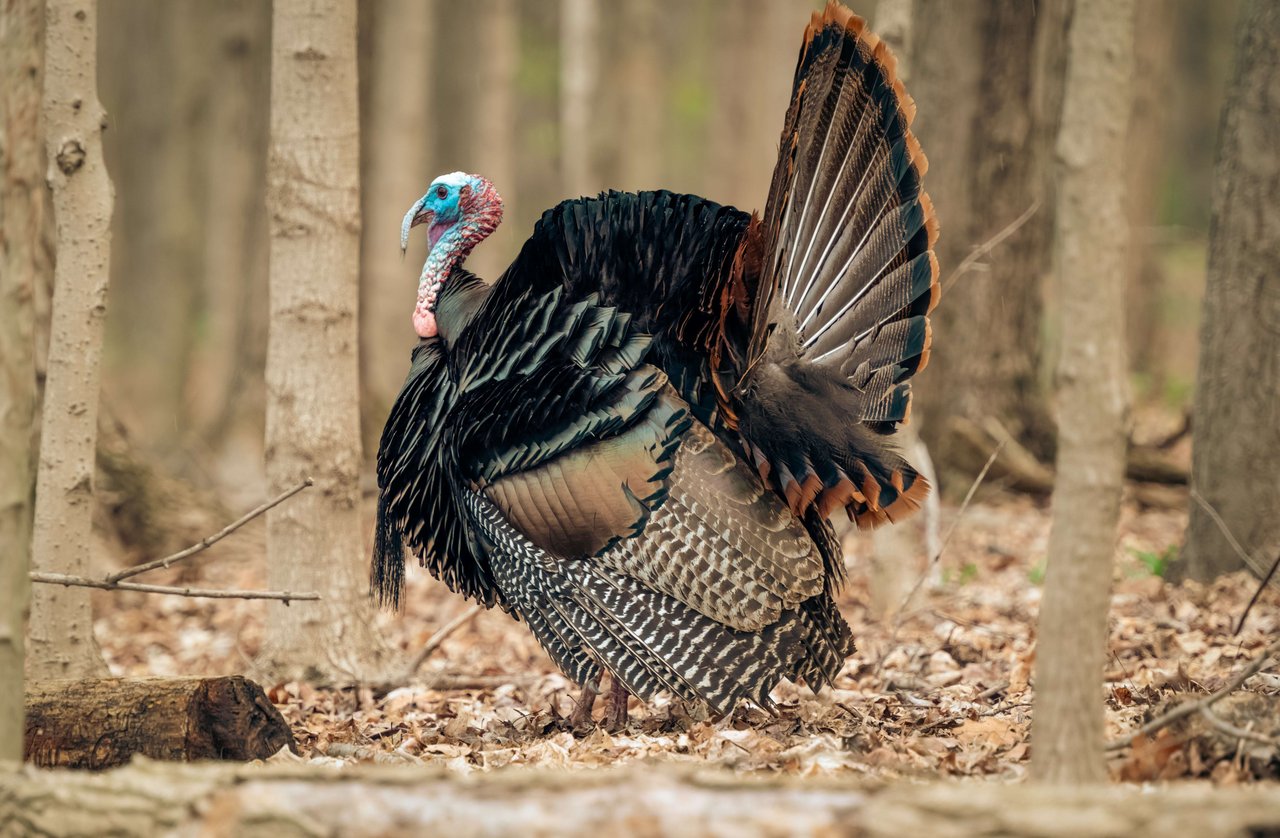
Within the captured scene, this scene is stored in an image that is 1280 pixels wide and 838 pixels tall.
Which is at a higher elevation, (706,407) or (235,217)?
(235,217)

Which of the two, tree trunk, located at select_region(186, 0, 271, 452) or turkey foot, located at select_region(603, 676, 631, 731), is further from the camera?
tree trunk, located at select_region(186, 0, 271, 452)

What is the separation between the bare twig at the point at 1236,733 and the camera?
2.94 meters

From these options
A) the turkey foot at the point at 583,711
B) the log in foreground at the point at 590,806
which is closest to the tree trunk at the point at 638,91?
the turkey foot at the point at 583,711

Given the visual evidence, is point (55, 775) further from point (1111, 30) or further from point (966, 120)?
point (966, 120)

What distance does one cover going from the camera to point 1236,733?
116 inches

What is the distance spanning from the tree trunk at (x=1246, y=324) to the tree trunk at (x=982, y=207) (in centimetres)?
270

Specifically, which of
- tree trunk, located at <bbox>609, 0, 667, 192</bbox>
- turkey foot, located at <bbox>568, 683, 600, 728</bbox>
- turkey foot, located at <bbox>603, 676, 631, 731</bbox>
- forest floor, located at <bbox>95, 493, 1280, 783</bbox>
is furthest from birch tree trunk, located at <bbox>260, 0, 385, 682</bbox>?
tree trunk, located at <bbox>609, 0, 667, 192</bbox>

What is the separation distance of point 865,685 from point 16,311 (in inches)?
136

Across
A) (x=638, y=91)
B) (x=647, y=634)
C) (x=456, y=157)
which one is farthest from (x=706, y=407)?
(x=456, y=157)

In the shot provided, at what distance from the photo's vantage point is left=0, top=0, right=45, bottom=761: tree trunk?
2.75m

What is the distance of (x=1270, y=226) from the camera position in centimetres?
556

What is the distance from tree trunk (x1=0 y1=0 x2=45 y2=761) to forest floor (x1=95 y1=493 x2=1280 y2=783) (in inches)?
46.4

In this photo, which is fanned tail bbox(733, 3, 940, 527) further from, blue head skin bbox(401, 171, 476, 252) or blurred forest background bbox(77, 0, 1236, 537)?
blurred forest background bbox(77, 0, 1236, 537)

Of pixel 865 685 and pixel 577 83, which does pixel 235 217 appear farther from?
pixel 865 685
